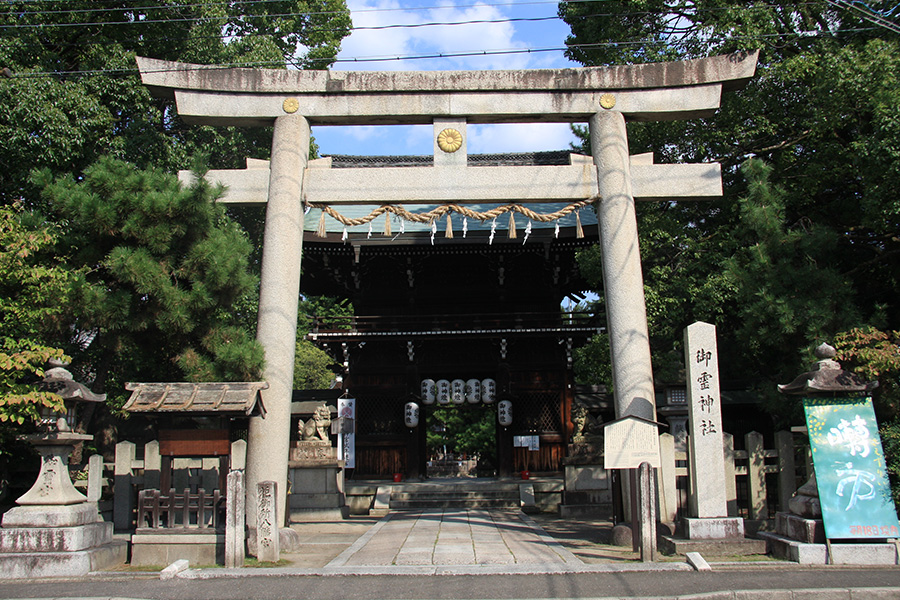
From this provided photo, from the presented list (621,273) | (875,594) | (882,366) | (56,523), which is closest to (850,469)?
(875,594)

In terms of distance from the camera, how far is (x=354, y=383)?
729 inches

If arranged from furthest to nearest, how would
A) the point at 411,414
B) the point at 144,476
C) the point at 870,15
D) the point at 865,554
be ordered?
the point at 411,414
the point at 870,15
the point at 144,476
the point at 865,554

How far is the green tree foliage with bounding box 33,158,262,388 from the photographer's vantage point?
9.48m

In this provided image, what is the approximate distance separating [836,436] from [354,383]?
520 inches

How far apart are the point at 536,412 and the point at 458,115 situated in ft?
33.5

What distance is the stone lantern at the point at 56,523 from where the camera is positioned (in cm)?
745

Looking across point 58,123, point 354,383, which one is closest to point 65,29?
point 58,123

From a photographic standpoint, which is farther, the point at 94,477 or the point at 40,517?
the point at 94,477

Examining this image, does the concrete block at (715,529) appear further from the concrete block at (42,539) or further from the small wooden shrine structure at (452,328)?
the small wooden shrine structure at (452,328)

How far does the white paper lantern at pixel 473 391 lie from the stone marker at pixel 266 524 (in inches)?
409

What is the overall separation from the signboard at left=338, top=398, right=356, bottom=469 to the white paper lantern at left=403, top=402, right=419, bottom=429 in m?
1.48

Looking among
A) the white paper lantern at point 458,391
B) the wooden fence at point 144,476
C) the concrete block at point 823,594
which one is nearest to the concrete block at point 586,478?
the white paper lantern at point 458,391

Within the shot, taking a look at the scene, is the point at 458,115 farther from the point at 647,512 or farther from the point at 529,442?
the point at 529,442

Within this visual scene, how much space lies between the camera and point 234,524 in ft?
25.5
